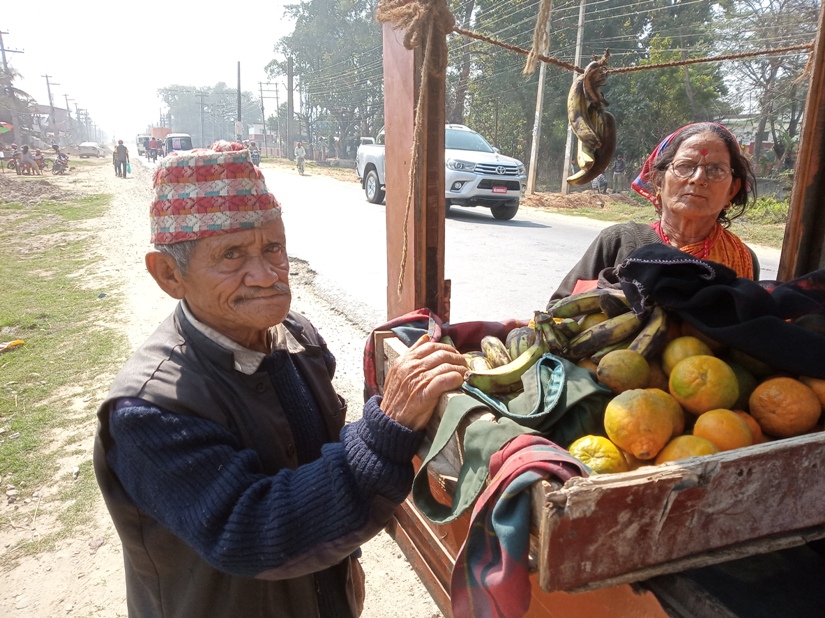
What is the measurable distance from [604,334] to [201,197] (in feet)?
3.68

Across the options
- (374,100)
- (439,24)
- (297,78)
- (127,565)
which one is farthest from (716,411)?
(297,78)

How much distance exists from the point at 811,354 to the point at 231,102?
111 metres

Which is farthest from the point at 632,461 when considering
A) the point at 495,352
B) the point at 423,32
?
the point at 423,32

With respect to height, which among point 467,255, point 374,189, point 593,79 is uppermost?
point 593,79

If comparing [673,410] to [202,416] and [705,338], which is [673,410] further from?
[202,416]

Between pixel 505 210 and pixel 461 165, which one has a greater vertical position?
pixel 461 165

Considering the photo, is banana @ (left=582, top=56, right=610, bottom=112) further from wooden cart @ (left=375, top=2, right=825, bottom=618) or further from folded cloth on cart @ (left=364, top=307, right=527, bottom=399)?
wooden cart @ (left=375, top=2, right=825, bottom=618)

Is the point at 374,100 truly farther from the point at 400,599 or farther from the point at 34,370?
the point at 400,599

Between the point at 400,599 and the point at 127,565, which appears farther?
the point at 400,599

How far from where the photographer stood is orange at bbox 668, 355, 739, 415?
122 centimetres

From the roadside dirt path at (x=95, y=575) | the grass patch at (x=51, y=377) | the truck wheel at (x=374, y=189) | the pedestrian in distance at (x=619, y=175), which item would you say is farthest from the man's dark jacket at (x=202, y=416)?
the pedestrian in distance at (x=619, y=175)

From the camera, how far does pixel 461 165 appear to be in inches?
509

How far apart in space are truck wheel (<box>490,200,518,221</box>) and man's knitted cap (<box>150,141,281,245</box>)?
12682 millimetres

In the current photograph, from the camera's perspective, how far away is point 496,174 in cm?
1307
